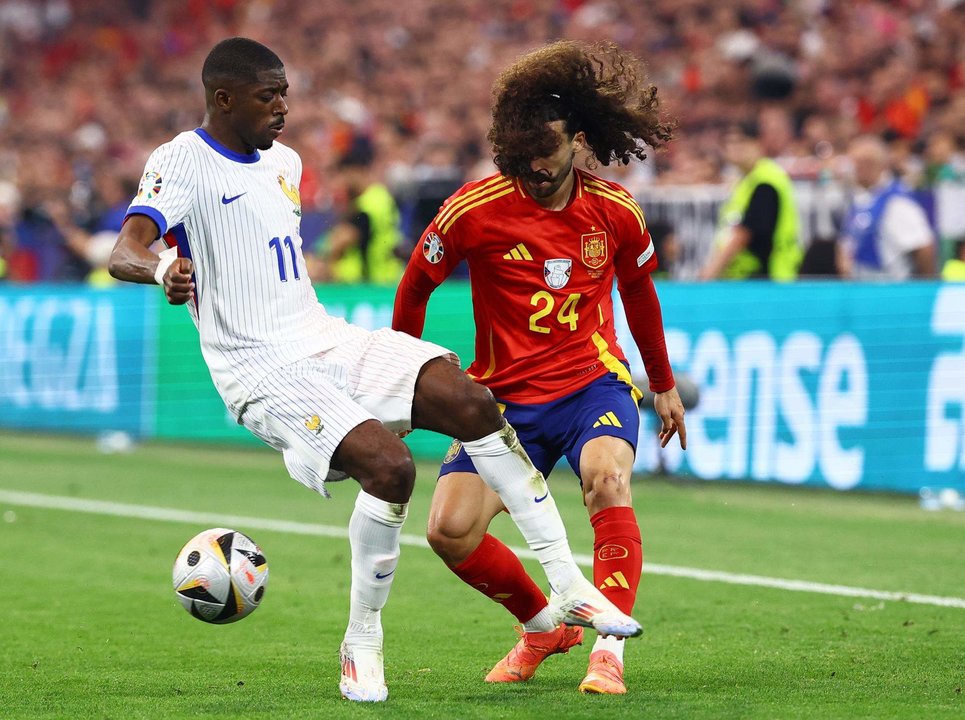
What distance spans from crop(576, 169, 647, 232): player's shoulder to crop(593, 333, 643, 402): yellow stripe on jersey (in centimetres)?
44

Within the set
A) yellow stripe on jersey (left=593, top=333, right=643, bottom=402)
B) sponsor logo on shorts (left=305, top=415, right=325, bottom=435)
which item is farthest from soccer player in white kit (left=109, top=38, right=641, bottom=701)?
yellow stripe on jersey (left=593, top=333, right=643, bottom=402)

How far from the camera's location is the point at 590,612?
4684 millimetres

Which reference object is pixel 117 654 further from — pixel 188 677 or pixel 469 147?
pixel 469 147

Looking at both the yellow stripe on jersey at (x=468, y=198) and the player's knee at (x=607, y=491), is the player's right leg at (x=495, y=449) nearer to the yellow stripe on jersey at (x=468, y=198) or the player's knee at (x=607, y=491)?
the player's knee at (x=607, y=491)

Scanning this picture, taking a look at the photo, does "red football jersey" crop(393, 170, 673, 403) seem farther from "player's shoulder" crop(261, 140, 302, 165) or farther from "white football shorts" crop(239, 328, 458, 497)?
"player's shoulder" crop(261, 140, 302, 165)

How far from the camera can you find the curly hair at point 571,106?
5219 mm

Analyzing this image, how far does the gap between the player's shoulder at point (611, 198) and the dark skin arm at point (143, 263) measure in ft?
4.99

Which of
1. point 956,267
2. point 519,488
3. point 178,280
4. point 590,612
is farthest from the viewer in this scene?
point 956,267

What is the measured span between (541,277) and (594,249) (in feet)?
0.70

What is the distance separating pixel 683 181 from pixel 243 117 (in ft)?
32.0

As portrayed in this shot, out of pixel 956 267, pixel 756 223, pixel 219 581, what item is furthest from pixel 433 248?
pixel 956 267

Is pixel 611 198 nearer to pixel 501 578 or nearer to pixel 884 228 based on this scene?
pixel 501 578

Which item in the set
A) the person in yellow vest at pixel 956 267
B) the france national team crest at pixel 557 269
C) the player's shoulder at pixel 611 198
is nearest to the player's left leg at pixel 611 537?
the france national team crest at pixel 557 269

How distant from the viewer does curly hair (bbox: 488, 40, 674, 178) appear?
522cm
